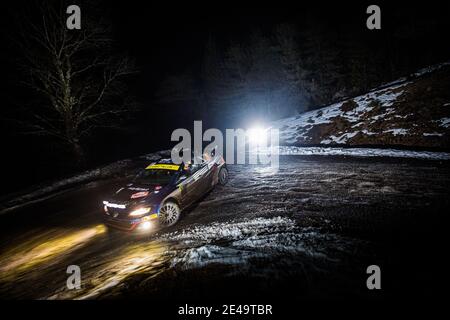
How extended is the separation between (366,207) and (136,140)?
3402cm

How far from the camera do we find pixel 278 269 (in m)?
4.52

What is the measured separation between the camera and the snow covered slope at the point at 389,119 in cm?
1342

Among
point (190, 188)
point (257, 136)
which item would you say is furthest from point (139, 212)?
point (257, 136)

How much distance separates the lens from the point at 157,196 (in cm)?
683

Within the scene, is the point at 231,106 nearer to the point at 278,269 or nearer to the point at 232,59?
the point at 232,59

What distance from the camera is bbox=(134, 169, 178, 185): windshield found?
24.8 feet

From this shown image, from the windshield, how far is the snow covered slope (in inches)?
456

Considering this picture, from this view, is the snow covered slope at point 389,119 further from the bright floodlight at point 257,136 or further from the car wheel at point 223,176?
the car wheel at point 223,176

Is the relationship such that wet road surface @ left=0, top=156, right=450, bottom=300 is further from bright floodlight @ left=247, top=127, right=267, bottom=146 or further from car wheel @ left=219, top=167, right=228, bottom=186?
bright floodlight @ left=247, top=127, right=267, bottom=146

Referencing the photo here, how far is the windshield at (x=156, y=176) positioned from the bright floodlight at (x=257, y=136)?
11562 millimetres

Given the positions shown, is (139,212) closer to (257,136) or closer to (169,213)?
(169,213)

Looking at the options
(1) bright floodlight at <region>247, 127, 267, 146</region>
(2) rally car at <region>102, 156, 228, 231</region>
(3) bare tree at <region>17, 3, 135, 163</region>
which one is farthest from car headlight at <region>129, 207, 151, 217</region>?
(1) bright floodlight at <region>247, 127, 267, 146</region>

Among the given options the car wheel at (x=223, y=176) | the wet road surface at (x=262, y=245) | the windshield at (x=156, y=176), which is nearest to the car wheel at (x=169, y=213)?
the wet road surface at (x=262, y=245)

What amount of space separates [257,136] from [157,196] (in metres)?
14.4
